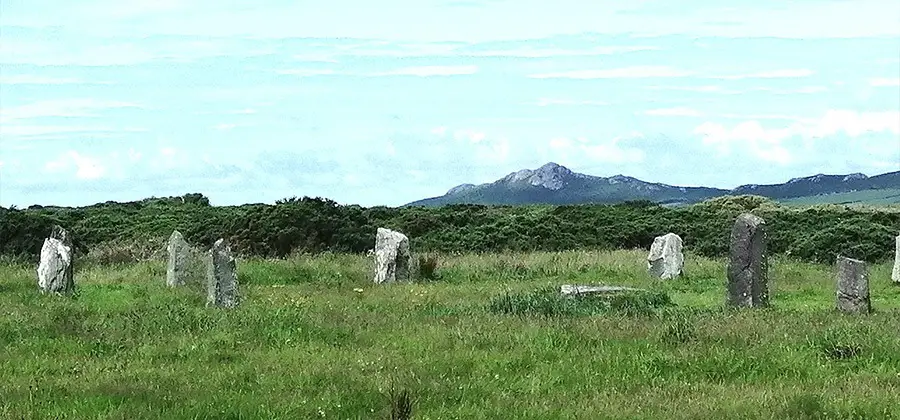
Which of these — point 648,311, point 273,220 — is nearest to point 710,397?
point 648,311

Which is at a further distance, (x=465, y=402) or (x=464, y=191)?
(x=464, y=191)

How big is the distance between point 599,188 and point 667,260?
528ft

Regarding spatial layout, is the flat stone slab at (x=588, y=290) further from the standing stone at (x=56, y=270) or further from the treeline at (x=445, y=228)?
the treeline at (x=445, y=228)

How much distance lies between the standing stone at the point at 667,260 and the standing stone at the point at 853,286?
Result: 7.70 meters

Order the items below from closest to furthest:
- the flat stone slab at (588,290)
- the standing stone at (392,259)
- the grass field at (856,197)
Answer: the flat stone slab at (588,290) → the standing stone at (392,259) → the grass field at (856,197)

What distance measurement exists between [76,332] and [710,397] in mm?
8264

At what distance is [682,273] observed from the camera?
1075 inches

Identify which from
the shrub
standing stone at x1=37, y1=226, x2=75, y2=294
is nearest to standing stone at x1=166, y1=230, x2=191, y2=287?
standing stone at x1=37, y1=226, x2=75, y2=294

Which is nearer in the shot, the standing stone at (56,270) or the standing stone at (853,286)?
the standing stone at (853,286)

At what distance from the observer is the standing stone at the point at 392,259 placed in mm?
25625

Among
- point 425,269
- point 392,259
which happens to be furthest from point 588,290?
point 425,269

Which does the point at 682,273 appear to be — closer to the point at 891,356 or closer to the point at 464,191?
the point at 891,356

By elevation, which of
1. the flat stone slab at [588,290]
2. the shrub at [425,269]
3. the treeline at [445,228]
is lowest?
the flat stone slab at [588,290]

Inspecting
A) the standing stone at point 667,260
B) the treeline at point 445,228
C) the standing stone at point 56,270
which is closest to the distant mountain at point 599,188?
the treeline at point 445,228
